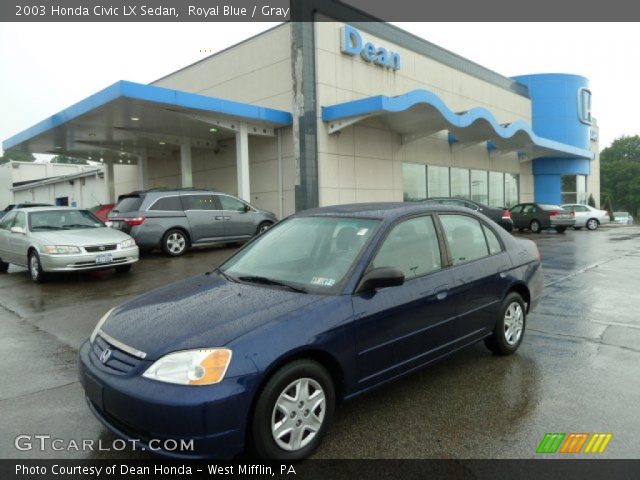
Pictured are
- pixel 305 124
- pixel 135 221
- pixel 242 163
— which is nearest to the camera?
pixel 135 221

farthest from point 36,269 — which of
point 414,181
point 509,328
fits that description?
point 414,181

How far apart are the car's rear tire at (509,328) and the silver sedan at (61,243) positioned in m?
7.06

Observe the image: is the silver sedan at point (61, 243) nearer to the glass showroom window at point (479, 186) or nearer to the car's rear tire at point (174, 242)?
the car's rear tire at point (174, 242)

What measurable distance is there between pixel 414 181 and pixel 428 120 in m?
3.95

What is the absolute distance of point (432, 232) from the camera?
13.1 ft

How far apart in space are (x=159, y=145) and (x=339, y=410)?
20.9 meters

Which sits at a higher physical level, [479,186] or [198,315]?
[479,186]

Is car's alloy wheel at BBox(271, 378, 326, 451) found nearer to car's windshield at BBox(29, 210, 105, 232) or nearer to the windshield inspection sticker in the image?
the windshield inspection sticker

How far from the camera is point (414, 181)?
22.3 m

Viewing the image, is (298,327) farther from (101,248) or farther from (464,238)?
(101,248)

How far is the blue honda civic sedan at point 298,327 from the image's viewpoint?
2.54 m

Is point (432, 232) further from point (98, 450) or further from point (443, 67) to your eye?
point (443, 67)

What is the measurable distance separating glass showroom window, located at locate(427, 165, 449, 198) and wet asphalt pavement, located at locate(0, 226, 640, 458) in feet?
55.5

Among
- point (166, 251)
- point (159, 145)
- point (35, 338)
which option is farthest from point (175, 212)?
point (159, 145)
